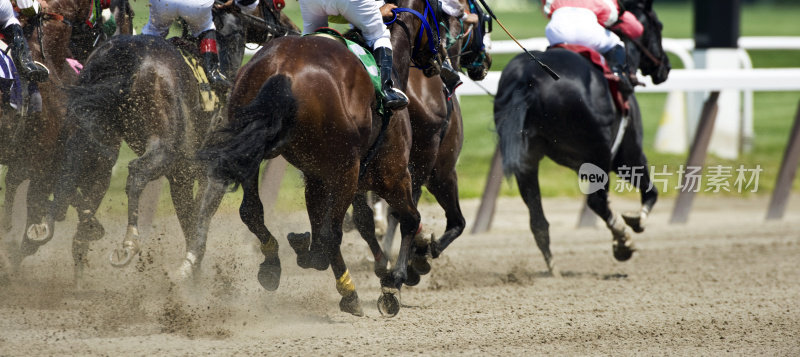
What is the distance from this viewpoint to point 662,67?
24.6ft

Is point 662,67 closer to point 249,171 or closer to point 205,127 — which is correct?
point 205,127

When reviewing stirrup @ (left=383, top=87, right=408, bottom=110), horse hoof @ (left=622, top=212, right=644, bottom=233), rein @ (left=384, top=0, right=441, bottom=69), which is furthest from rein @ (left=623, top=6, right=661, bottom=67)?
stirrup @ (left=383, top=87, right=408, bottom=110)

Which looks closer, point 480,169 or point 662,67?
point 662,67

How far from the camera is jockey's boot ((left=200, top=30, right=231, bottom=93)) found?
551cm

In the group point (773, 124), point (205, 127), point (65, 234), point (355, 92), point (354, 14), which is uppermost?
point (354, 14)

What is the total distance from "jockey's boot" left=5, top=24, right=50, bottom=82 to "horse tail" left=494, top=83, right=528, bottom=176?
2.83 metres

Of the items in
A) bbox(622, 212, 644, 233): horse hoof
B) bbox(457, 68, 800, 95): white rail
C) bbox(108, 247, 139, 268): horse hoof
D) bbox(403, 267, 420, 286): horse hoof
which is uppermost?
bbox(457, 68, 800, 95): white rail

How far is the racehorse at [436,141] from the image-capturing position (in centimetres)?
541

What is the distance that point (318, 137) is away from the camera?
14.0ft

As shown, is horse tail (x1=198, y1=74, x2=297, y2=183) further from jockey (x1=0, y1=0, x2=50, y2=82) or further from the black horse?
jockey (x1=0, y1=0, x2=50, y2=82)

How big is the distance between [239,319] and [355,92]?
1321 millimetres

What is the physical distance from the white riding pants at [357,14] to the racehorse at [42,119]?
1655mm

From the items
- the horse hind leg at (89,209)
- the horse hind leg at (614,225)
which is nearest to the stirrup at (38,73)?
the horse hind leg at (89,209)

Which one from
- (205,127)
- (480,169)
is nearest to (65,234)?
→ (205,127)
